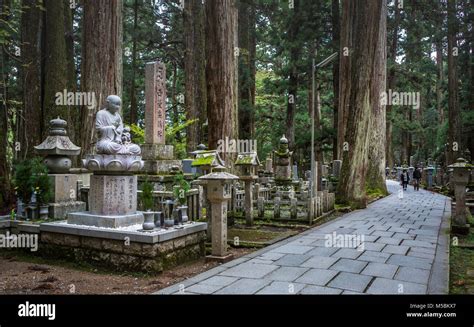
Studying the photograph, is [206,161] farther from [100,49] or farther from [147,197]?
[100,49]

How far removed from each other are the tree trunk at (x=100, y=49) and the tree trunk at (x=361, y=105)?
8052 mm

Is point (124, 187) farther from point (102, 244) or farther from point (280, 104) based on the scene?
point (280, 104)

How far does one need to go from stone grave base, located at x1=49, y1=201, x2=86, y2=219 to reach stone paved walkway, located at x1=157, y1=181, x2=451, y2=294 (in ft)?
12.7

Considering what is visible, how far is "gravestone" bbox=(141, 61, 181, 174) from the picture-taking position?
1138cm

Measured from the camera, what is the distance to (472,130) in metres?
23.0

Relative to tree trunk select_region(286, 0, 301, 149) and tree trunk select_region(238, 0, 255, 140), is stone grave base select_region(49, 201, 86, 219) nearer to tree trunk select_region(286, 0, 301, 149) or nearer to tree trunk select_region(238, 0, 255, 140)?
tree trunk select_region(238, 0, 255, 140)

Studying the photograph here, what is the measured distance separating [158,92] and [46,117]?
3.81 meters

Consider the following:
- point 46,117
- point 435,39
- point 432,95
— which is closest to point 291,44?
point 435,39

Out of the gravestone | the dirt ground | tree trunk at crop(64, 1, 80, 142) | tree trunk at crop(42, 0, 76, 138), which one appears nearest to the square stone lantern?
the dirt ground

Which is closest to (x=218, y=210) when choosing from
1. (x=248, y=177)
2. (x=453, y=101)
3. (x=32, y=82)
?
(x=248, y=177)

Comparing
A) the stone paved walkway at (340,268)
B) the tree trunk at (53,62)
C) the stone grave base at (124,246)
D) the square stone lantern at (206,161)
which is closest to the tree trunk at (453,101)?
the stone paved walkway at (340,268)

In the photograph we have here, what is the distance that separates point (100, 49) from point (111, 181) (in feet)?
14.9

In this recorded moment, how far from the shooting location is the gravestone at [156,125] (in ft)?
37.3

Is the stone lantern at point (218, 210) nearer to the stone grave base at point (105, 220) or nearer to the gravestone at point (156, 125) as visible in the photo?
the stone grave base at point (105, 220)
